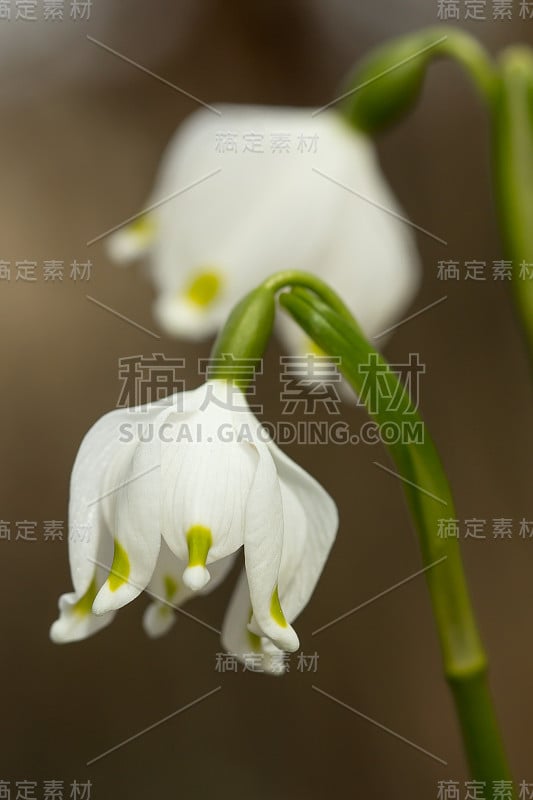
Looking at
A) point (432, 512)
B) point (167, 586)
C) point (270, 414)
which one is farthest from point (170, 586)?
point (270, 414)

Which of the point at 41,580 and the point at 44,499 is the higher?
the point at 44,499

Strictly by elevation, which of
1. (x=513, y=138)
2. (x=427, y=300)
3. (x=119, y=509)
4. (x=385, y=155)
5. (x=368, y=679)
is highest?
(x=385, y=155)

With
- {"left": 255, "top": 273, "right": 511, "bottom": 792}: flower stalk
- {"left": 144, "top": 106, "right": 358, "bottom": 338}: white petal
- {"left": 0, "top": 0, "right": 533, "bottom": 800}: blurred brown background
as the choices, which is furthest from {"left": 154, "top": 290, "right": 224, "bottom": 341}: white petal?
{"left": 0, "top": 0, "right": 533, "bottom": 800}: blurred brown background

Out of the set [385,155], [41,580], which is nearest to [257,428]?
[41,580]

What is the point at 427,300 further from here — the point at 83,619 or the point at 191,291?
the point at 83,619

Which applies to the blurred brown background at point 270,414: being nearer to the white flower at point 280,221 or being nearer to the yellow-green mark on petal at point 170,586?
the white flower at point 280,221

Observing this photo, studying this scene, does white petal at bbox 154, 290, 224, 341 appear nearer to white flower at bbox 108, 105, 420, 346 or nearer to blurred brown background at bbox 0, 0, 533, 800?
white flower at bbox 108, 105, 420, 346

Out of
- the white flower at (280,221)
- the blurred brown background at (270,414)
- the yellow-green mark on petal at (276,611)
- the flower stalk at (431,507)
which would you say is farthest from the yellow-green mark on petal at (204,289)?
the blurred brown background at (270,414)
